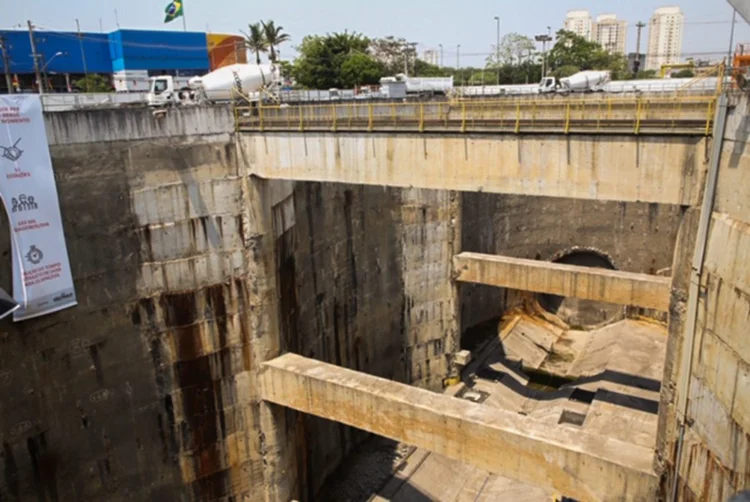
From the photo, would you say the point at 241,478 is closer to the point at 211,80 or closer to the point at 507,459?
the point at 507,459

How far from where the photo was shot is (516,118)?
13.2 meters

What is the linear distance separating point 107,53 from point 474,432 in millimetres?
67145

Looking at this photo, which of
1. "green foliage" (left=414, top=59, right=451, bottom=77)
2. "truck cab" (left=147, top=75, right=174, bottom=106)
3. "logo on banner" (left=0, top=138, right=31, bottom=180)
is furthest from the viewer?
"green foliage" (left=414, top=59, right=451, bottom=77)

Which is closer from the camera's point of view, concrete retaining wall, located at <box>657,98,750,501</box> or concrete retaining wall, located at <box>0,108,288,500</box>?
concrete retaining wall, located at <box>657,98,750,501</box>

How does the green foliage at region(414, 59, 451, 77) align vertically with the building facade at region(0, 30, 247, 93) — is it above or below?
below

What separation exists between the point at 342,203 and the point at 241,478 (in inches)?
409

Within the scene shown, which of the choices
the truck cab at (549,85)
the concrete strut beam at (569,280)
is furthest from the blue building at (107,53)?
the concrete strut beam at (569,280)

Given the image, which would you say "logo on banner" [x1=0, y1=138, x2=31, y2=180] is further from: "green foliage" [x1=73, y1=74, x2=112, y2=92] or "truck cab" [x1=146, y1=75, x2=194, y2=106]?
"green foliage" [x1=73, y1=74, x2=112, y2=92]

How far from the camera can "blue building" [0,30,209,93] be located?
59.1 m

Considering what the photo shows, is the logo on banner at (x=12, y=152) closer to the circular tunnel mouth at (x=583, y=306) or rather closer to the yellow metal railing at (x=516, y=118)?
the yellow metal railing at (x=516, y=118)

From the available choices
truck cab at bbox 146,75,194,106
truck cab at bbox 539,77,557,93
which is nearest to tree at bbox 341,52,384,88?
truck cab at bbox 539,77,557,93

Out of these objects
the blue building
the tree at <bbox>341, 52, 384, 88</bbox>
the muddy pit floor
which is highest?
the blue building

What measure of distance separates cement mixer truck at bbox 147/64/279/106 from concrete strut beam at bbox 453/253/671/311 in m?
13.1

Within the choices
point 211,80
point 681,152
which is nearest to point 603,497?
point 681,152
